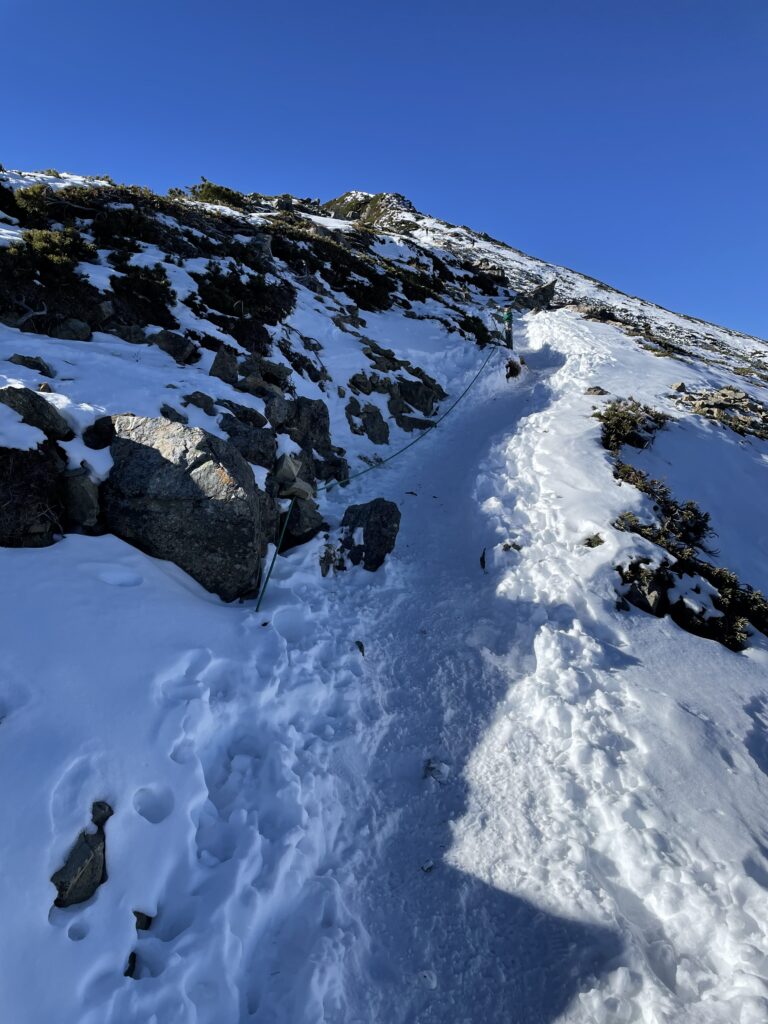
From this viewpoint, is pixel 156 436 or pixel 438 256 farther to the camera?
pixel 438 256

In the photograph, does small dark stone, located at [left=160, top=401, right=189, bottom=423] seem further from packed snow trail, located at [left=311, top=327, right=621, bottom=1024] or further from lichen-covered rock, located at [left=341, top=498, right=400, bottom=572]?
packed snow trail, located at [left=311, top=327, right=621, bottom=1024]

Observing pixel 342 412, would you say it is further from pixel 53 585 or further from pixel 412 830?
pixel 412 830

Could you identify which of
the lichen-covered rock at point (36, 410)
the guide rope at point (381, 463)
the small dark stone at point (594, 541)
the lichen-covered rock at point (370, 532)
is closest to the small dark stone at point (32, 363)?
the lichen-covered rock at point (36, 410)

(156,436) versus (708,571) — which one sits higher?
(708,571)

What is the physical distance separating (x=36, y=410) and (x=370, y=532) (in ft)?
19.8

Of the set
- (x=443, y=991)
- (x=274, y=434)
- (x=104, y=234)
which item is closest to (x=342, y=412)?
(x=274, y=434)

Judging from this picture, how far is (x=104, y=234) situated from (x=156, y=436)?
40.1ft

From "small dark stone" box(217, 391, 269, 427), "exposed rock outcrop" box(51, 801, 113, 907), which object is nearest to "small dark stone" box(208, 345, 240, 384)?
"small dark stone" box(217, 391, 269, 427)

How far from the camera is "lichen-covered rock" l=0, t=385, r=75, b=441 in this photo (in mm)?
6750

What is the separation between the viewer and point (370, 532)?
9602mm

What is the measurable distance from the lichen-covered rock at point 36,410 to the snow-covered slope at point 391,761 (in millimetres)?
305

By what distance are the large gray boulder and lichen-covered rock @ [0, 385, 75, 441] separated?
0.74m

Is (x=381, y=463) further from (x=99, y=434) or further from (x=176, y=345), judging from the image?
(x=99, y=434)

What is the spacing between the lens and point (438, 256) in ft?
131
